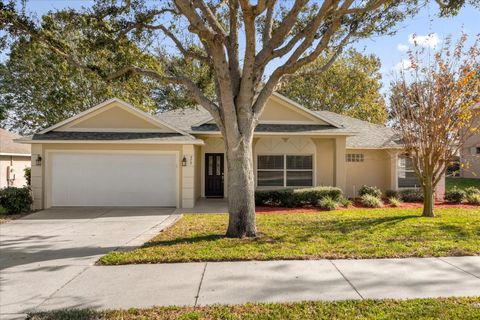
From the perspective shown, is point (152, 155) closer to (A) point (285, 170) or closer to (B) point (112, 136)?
(B) point (112, 136)

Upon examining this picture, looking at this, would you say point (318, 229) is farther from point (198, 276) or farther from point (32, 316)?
point (32, 316)

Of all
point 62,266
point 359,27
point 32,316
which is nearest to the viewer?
point 32,316

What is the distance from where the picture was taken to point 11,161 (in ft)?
75.0

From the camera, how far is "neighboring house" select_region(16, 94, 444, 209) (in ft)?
46.3

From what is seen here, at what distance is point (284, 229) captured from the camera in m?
9.64

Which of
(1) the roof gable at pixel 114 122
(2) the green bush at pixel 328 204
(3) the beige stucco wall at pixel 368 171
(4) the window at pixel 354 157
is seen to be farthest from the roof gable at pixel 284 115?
(2) the green bush at pixel 328 204

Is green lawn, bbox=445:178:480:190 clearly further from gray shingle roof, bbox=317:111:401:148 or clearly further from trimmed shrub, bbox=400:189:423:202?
trimmed shrub, bbox=400:189:423:202

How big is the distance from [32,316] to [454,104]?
1222 cm

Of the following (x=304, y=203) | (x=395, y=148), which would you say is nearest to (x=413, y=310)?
(x=304, y=203)

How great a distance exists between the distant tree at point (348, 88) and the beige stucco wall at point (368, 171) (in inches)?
451

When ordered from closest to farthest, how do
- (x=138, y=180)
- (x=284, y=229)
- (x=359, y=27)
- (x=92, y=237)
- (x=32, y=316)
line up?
(x=32, y=316)
(x=92, y=237)
(x=284, y=229)
(x=359, y=27)
(x=138, y=180)

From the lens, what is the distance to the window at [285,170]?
1689cm

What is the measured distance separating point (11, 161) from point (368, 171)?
22440mm

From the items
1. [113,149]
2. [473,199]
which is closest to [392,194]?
[473,199]
